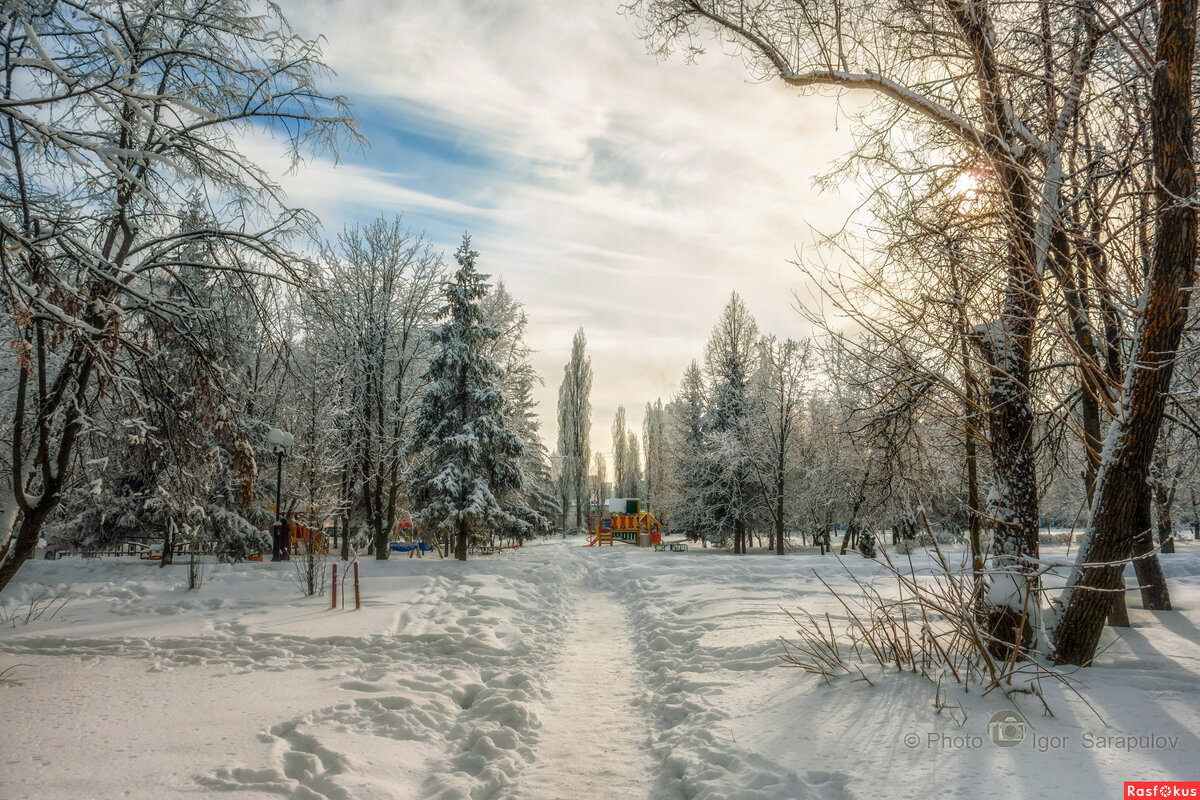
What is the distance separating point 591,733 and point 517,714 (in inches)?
26.9

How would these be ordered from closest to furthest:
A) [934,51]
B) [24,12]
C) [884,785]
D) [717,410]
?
[884,785] < [24,12] < [934,51] < [717,410]

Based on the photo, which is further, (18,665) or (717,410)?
(717,410)

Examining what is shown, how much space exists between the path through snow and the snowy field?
0.08ft

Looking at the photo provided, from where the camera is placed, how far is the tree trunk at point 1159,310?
4367 millimetres

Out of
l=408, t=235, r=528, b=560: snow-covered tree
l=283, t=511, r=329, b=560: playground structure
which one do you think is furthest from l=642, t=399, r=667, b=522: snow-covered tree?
l=283, t=511, r=329, b=560: playground structure

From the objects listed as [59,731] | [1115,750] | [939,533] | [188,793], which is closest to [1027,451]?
[1115,750]

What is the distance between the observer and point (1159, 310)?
14.4ft

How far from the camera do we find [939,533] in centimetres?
3275

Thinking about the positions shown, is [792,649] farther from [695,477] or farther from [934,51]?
[695,477]

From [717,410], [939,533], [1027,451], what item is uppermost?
[717,410]

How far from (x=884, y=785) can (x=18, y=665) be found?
784 cm

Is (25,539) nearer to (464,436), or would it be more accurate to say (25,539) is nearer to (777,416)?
(464,436)

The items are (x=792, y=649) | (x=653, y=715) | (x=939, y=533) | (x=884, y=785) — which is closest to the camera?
(x=884, y=785)

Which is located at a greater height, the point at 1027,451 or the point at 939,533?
the point at 1027,451
